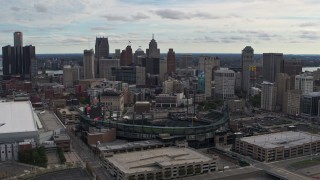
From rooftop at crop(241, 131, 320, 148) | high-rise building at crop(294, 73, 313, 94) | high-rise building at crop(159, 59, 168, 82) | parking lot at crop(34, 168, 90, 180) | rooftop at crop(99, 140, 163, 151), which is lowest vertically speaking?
parking lot at crop(34, 168, 90, 180)

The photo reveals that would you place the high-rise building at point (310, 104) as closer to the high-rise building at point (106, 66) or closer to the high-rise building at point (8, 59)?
the high-rise building at point (106, 66)

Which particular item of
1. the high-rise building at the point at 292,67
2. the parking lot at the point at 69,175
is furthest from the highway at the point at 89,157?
the high-rise building at the point at 292,67

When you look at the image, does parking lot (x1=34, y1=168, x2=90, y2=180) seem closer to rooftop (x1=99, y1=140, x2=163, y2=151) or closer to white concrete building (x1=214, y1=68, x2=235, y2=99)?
rooftop (x1=99, y1=140, x2=163, y2=151)

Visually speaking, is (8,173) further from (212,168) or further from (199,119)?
(199,119)

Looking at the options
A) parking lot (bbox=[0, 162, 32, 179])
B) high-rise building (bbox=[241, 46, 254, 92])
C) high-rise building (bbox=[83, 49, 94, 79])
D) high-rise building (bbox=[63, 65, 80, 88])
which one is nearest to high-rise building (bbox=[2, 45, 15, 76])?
high-rise building (bbox=[83, 49, 94, 79])

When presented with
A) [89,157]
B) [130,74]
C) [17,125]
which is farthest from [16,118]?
[130,74]

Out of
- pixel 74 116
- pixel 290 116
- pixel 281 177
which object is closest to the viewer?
pixel 281 177

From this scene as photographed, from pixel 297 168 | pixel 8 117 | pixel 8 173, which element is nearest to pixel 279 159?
pixel 297 168
